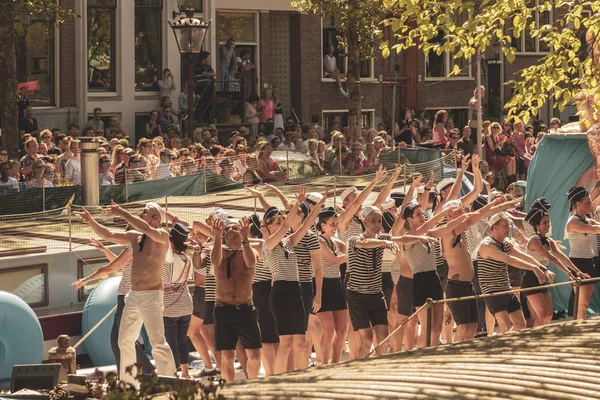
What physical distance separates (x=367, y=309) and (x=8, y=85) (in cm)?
1328

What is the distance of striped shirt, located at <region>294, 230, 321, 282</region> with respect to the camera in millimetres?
14352

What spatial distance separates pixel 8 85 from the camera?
25.8 metres

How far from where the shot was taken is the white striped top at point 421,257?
49.2 feet

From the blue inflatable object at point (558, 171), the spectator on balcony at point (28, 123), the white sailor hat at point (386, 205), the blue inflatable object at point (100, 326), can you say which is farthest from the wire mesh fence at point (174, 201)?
the spectator on balcony at point (28, 123)

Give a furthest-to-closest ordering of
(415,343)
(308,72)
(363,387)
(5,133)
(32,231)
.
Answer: (308,72) → (5,133) → (32,231) → (415,343) → (363,387)

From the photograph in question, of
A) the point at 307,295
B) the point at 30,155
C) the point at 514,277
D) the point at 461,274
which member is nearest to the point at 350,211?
the point at 307,295

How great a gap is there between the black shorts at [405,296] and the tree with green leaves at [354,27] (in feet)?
49.9

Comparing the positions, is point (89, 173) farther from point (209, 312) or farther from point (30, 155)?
point (209, 312)

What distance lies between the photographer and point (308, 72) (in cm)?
3756

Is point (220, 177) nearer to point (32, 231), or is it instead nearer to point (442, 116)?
point (32, 231)

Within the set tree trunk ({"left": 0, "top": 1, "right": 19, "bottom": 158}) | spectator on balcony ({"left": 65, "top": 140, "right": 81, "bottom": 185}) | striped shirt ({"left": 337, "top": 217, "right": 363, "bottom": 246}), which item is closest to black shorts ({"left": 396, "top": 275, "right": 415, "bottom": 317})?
striped shirt ({"left": 337, "top": 217, "right": 363, "bottom": 246})

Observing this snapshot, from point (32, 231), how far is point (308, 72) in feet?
66.2

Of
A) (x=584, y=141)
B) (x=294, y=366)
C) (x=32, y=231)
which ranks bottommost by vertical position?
(x=294, y=366)

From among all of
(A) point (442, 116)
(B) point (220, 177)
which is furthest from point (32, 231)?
(A) point (442, 116)
